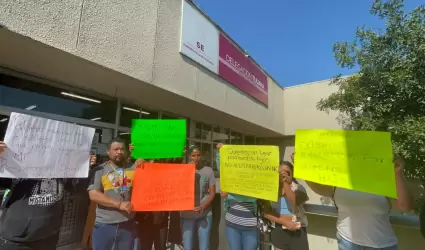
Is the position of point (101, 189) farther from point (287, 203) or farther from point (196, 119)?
point (196, 119)

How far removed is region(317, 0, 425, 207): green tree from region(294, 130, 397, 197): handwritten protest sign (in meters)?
2.92

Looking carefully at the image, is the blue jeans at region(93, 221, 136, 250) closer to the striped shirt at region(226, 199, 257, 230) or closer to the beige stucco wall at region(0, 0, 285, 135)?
the striped shirt at region(226, 199, 257, 230)

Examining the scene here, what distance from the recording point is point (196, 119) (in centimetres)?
680

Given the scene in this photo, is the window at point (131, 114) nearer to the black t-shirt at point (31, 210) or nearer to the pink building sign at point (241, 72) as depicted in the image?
the pink building sign at point (241, 72)

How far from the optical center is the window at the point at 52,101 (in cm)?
331

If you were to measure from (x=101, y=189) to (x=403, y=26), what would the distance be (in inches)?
231

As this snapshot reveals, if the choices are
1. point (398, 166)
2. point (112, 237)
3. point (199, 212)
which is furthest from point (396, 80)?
point (112, 237)

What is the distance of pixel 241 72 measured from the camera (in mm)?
6895

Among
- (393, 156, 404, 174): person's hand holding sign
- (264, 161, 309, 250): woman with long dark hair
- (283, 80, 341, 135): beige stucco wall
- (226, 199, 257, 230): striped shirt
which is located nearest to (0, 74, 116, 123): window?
(226, 199, 257, 230): striped shirt

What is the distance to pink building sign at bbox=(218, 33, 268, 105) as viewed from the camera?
6.11 meters

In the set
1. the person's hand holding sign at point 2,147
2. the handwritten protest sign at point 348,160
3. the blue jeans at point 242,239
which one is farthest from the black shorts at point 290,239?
the person's hand holding sign at point 2,147

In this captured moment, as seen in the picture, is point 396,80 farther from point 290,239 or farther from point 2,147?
point 2,147

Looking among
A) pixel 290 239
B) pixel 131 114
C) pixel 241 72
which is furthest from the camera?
pixel 241 72

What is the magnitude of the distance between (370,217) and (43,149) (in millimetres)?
2647
